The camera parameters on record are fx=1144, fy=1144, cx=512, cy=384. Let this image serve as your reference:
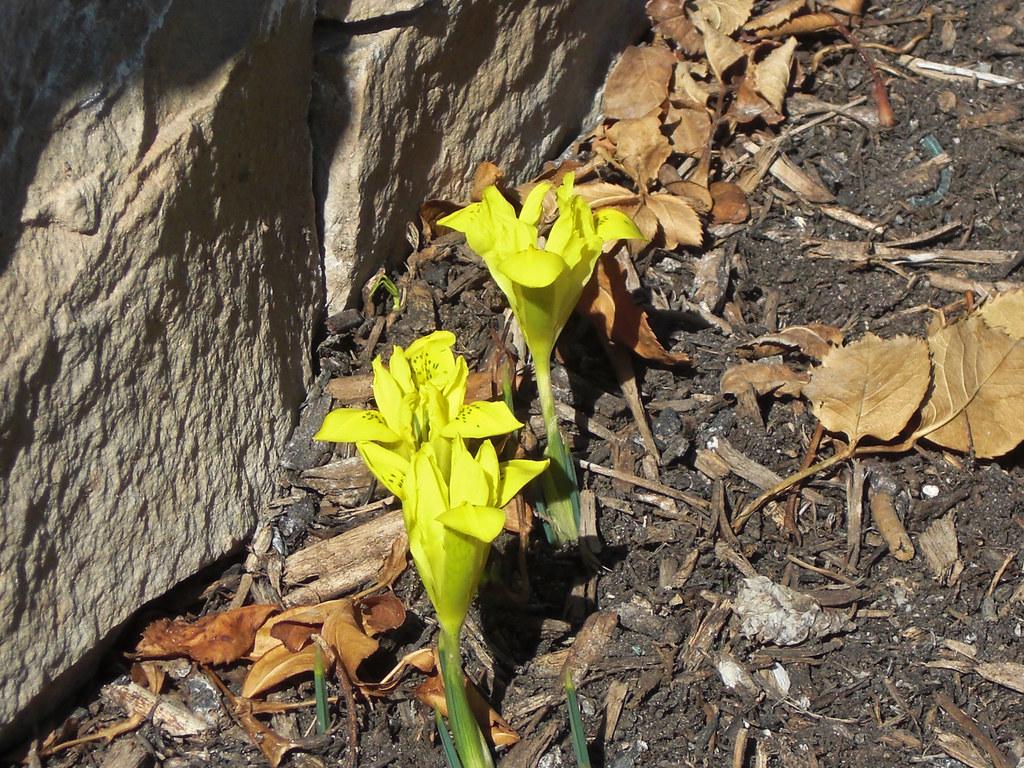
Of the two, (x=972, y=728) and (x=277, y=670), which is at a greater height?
(x=277, y=670)

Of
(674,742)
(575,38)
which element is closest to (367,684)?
(674,742)

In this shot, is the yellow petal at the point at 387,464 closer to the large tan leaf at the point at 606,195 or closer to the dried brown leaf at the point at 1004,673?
the dried brown leaf at the point at 1004,673

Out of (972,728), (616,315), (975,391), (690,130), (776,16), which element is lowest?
(972,728)

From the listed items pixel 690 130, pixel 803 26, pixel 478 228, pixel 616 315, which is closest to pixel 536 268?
pixel 478 228

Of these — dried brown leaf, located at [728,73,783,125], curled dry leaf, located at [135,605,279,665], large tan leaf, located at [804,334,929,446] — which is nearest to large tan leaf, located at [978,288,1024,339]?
large tan leaf, located at [804,334,929,446]

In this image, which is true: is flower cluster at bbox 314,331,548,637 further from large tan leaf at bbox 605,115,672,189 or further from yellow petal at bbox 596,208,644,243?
large tan leaf at bbox 605,115,672,189

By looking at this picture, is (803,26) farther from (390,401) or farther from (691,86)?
(390,401)

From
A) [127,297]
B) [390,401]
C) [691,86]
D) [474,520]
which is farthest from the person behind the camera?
[691,86]
